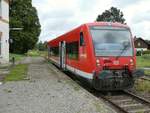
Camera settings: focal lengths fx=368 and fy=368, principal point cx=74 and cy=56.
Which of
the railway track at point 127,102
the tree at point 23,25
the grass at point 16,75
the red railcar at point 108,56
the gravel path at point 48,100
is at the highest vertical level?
the tree at point 23,25

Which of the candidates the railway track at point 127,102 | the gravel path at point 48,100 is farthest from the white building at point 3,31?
the railway track at point 127,102

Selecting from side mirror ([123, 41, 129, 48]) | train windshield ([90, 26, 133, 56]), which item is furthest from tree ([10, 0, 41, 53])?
side mirror ([123, 41, 129, 48])

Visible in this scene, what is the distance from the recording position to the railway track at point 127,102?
11.4 metres

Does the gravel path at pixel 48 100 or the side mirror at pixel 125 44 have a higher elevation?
the side mirror at pixel 125 44

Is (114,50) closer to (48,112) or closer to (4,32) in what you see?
(48,112)

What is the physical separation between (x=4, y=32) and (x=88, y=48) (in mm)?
23951

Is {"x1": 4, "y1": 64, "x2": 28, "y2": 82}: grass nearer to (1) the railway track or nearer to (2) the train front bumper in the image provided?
(1) the railway track

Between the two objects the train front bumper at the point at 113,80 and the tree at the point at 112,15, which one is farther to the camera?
the tree at the point at 112,15

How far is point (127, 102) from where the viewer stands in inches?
514

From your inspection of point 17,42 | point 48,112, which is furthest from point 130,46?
point 17,42

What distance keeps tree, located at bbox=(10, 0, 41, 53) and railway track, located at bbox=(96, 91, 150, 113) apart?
58.7 metres

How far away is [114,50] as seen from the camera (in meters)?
15.1

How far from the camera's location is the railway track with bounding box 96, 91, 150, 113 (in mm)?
11445

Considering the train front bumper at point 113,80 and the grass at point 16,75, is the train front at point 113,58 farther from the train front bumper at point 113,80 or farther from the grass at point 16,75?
the grass at point 16,75
